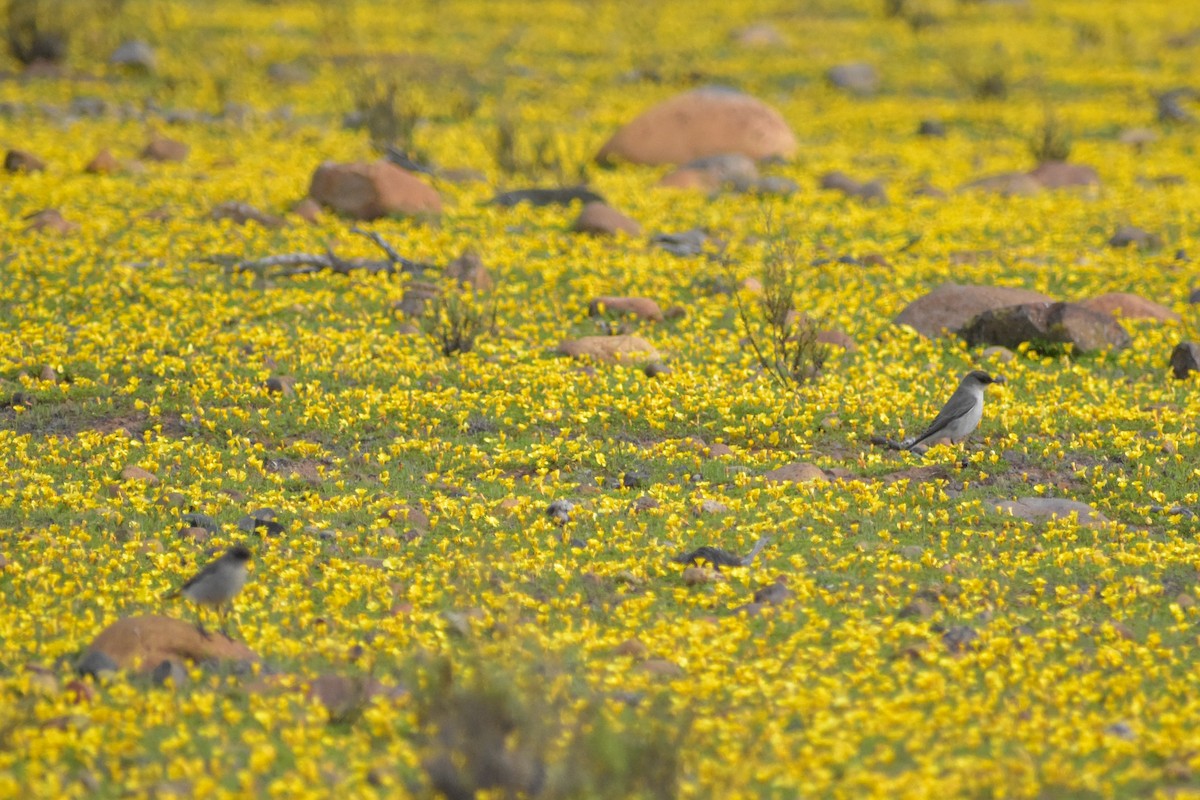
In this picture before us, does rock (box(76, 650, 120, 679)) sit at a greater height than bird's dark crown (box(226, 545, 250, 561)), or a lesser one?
lesser

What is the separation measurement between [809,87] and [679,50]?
14.2 feet

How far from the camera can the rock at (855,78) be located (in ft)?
106

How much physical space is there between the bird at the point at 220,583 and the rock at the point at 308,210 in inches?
430

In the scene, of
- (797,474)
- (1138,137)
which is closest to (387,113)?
(1138,137)

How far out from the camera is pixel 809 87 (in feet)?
108

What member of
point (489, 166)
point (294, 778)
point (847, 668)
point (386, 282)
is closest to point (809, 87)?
point (489, 166)

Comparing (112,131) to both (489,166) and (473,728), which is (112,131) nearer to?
(489,166)

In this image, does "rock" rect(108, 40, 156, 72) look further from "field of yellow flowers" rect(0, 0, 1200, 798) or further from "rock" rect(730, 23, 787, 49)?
"rock" rect(730, 23, 787, 49)

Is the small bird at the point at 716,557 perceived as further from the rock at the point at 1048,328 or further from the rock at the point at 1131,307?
the rock at the point at 1131,307

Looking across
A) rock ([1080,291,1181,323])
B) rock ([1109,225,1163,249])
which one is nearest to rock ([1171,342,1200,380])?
rock ([1080,291,1181,323])

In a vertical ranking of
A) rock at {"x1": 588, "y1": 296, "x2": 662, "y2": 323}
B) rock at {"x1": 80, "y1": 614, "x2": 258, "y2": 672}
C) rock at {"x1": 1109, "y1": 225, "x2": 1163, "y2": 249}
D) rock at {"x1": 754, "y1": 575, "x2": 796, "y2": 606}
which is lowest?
rock at {"x1": 588, "y1": 296, "x2": 662, "y2": 323}

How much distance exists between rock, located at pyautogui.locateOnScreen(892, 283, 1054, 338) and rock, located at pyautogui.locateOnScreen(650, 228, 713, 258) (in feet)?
11.7

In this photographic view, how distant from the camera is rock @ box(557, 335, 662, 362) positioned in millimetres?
14125

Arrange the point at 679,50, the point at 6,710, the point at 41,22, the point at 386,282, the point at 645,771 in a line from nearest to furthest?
the point at 645,771
the point at 6,710
the point at 386,282
the point at 41,22
the point at 679,50
